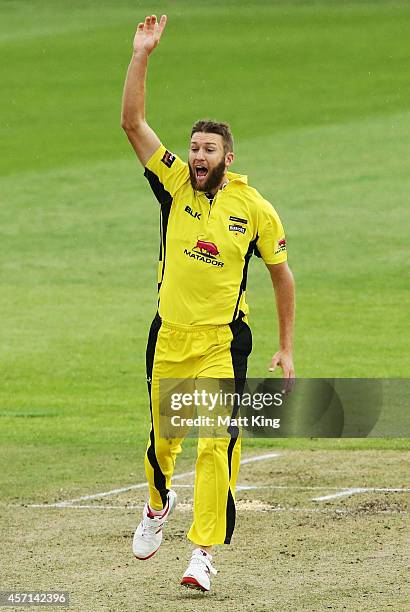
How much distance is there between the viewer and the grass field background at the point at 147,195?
51.4ft

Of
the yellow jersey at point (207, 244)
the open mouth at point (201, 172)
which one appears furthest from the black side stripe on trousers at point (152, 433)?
the open mouth at point (201, 172)

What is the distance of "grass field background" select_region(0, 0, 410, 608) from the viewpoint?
15.7m

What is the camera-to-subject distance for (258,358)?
17.7m

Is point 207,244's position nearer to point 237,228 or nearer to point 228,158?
point 237,228

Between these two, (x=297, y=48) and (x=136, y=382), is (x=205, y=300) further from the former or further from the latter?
(x=297, y=48)

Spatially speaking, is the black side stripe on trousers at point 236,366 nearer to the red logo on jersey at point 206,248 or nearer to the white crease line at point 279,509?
the red logo on jersey at point 206,248

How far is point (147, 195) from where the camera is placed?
30.2 metres

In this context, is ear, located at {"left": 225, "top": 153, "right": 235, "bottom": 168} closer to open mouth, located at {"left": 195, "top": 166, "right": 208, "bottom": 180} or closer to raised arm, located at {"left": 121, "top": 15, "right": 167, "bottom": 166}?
open mouth, located at {"left": 195, "top": 166, "right": 208, "bottom": 180}

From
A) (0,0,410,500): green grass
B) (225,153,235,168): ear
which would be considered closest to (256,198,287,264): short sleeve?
(225,153,235,168): ear

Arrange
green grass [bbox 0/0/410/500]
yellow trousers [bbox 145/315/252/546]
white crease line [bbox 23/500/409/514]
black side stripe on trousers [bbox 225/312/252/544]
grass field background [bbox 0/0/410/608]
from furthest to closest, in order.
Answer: green grass [bbox 0/0/410/500]
grass field background [bbox 0/0/410/608]
white crease line [bbox 23/500/409/514]
black side stripe on trousers [bbox 225/312/252/544]
yellow trousers [bbox 145/315/252/546]

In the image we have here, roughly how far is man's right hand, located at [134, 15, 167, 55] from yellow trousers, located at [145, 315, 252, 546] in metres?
1.59

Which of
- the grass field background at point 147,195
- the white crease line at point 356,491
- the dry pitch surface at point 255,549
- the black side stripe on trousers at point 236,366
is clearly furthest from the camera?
the grass field background at point 147,195

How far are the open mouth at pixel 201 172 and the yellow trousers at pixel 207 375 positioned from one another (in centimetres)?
85

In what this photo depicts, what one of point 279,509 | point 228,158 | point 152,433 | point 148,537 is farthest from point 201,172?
point 279,509
